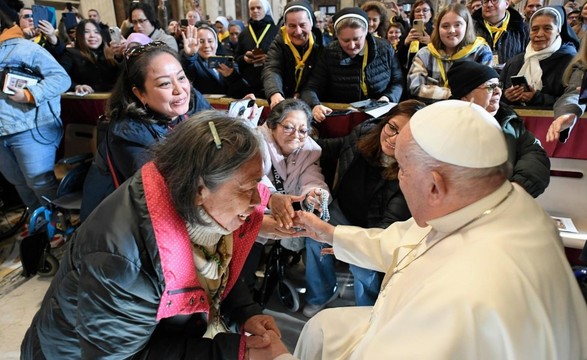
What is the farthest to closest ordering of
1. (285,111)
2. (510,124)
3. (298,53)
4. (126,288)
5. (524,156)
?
(298,53), (285,111), (510,124), (524,156), (126,288)

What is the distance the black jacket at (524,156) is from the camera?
2.31 m

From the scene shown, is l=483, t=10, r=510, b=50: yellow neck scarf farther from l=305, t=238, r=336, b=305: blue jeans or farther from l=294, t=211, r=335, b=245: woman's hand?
l=294, t=211, r=335, b=245: woman's hand

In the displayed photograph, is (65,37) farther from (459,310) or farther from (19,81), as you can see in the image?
(459,310)

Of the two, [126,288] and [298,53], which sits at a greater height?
[298,53]

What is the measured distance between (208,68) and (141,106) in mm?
2038

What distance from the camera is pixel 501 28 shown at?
407 centimetres

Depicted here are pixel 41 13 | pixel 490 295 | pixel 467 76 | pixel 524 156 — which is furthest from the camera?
pixel 41 13

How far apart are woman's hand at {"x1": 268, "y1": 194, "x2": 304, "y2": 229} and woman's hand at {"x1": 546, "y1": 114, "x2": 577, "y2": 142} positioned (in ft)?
5.92

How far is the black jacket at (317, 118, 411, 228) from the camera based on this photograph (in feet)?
8.13

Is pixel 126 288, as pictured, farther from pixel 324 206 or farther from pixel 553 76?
pixel 553 76

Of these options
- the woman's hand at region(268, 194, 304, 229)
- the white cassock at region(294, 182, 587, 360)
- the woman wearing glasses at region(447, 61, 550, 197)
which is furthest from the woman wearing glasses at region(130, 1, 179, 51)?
the white cassock at region(294, 182, 587, 360)

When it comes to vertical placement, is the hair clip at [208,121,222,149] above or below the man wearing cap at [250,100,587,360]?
above

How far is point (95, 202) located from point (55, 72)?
1669mm

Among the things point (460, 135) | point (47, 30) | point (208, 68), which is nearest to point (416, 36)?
point (208, 68)
